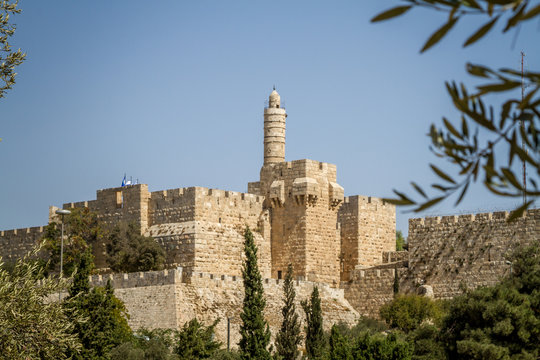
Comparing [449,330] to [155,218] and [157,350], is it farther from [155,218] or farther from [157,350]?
[155,218]

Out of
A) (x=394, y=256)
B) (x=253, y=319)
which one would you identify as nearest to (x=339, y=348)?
(x=253, y=319)

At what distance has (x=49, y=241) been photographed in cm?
3372

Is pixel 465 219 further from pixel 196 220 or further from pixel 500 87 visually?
pixel 500 87

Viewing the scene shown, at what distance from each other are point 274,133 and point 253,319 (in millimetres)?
9814

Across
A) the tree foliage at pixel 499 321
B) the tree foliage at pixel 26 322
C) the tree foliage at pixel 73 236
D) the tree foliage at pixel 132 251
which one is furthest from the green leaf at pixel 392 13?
the tree foliage at pixel 73 236

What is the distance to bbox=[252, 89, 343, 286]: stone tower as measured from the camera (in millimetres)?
33406

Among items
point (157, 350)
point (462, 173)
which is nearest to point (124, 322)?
point (157, 350)

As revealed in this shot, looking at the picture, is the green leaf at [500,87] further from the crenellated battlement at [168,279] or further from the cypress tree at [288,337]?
the crenellated battlement at [168,279]

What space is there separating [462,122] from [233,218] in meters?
29.6

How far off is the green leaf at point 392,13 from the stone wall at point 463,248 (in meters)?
25.9

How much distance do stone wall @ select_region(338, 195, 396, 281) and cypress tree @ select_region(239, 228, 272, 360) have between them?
756 cm

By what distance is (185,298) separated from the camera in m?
29.1

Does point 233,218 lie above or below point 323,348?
above

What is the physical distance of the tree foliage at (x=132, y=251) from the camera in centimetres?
3192
